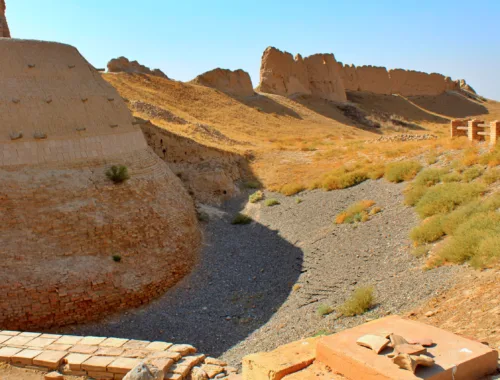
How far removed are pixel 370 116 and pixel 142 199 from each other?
29.8 metres

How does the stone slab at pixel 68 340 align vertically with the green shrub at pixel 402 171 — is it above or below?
below

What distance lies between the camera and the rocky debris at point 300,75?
38.2 meters

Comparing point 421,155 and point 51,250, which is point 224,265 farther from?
point 421,155

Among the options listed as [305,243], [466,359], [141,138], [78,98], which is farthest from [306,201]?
[466,359]

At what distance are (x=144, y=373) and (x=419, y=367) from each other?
282cm

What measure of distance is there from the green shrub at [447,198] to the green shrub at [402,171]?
2.70 metres

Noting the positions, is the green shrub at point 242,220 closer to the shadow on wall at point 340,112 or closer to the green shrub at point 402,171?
the green shrub at point 402,171

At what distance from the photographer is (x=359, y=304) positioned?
8922 millimetres

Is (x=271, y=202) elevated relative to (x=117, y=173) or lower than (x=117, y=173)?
lower

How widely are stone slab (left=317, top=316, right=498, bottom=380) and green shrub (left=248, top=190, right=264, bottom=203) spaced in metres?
13.5

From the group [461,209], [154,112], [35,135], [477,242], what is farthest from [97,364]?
[154,112]

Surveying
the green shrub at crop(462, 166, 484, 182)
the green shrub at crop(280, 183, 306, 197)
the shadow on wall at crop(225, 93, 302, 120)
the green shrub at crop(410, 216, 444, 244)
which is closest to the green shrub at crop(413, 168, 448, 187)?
the green shrub at crop(462, 166, 484, 182)

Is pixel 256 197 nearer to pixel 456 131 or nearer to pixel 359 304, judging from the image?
pixel 456 131

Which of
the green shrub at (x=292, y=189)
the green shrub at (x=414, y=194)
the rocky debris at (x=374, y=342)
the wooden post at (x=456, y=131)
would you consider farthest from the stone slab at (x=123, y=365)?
the wooden post at (x=456, y=131)
